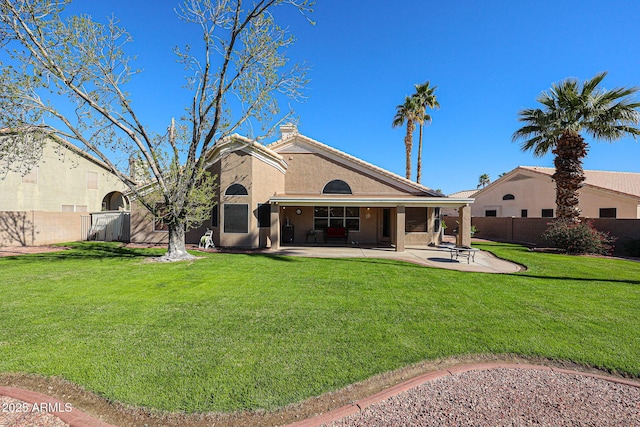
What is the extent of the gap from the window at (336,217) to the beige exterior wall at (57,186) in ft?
53.0

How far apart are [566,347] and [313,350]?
13.4 feet

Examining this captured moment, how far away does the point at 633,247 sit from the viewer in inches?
555

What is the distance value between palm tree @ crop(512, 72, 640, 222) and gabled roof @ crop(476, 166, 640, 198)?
931 centimetres

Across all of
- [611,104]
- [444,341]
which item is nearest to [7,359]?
[444,341]

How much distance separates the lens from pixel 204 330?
15.9 feet

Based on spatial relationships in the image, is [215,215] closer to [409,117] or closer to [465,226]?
[465,226]

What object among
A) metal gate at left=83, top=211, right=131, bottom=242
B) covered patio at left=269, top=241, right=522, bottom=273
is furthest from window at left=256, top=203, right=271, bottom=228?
metal gate at left=83, top=211, right=131, bottom=242

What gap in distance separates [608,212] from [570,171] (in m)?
10.1

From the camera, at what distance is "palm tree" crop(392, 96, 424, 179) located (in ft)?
89.2

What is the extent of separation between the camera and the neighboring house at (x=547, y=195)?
20703 millimetres

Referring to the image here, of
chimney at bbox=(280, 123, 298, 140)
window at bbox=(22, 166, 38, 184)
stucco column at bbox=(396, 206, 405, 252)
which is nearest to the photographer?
stucco column at bbox=(396, 206, 405, 252)

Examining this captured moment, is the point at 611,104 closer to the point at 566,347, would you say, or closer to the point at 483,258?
the point at 483,258

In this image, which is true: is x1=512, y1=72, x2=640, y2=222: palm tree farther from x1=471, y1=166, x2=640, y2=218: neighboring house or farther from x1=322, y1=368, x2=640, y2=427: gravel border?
x1=322, y1=368, x2=640, y2=427: gravel border

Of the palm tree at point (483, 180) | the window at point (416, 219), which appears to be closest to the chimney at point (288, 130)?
the window at point (416, 219)
